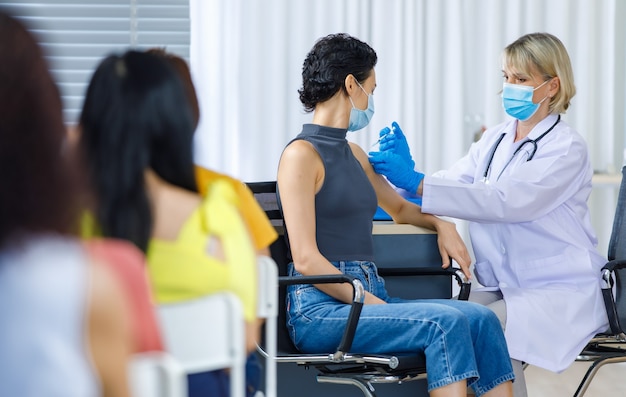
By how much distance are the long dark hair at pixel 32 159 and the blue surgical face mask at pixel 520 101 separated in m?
2.27

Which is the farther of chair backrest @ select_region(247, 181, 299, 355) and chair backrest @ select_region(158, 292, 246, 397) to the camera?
chair backrest @ select_region(247, 181, 299, 355)

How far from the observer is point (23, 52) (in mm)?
818

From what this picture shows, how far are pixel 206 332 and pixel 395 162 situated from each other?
63.0 inches

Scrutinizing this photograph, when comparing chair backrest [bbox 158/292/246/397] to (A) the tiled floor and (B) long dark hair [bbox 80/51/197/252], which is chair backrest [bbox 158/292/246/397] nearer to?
(B) long dark hair [bbox 80/51/197/252]

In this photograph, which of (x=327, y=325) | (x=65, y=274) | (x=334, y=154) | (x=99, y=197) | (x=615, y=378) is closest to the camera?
(x=65, y=274)

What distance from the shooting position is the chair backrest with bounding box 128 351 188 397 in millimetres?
886

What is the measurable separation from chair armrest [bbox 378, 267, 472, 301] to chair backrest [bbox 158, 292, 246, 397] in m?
1.41

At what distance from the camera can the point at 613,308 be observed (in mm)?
2688

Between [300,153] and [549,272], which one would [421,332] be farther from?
[549,272]

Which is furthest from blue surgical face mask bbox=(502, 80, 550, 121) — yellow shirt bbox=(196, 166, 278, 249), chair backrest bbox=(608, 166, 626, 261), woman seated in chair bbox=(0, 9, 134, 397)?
woman seated in chair bbox=(0, 9, 134, 397)

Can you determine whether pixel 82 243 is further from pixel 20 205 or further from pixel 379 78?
pixel 379 78

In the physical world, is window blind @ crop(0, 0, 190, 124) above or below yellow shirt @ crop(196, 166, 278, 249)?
above

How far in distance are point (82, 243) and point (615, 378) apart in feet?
12.0

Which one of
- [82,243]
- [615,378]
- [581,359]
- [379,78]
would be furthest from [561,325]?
[82,243]
